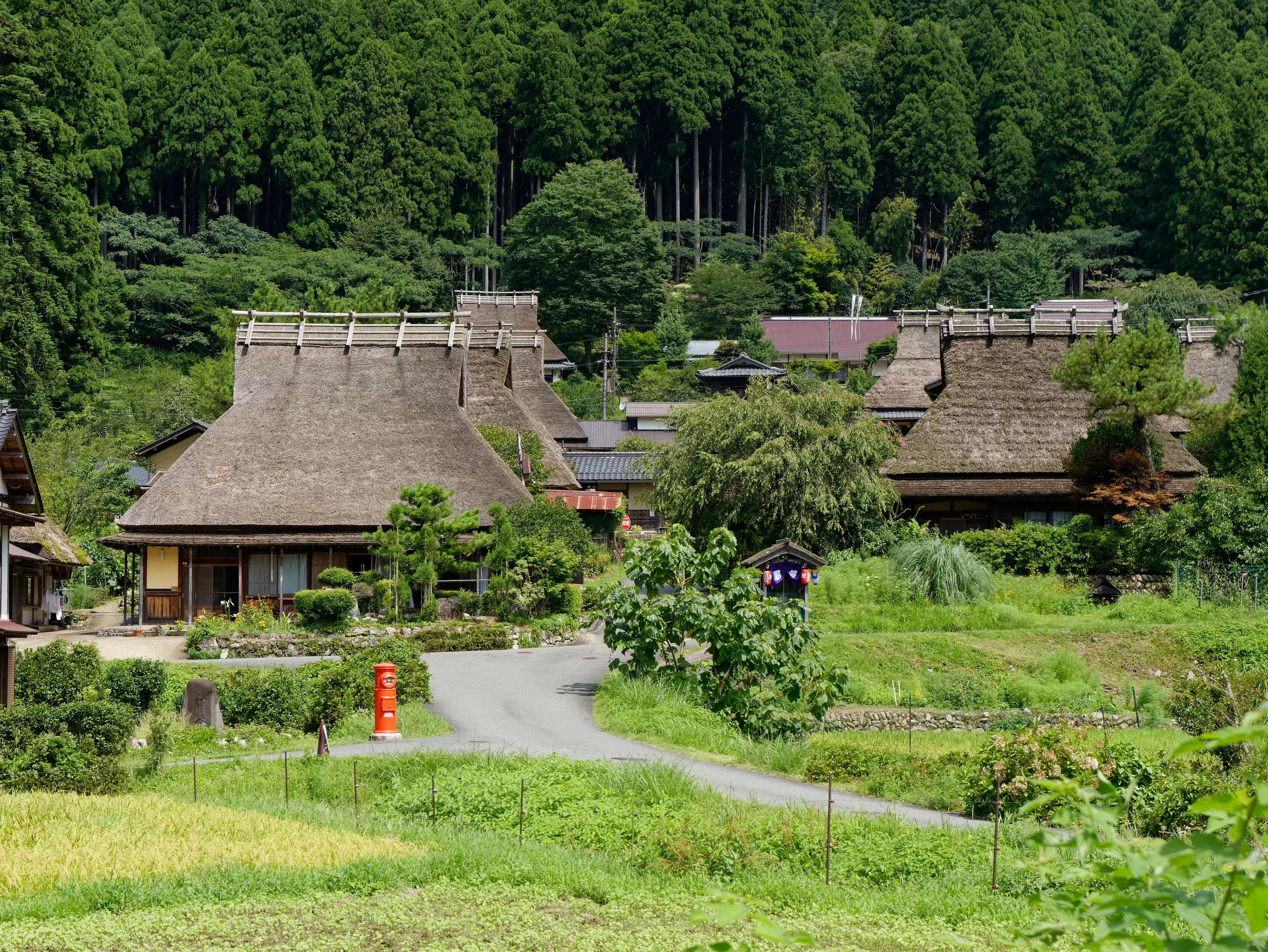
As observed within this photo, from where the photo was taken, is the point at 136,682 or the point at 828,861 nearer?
the point at 828,861

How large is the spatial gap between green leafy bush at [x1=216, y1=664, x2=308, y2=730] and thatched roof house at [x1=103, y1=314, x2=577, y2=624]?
10.3 metres

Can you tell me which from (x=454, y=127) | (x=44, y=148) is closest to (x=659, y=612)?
(x=44, y=148)

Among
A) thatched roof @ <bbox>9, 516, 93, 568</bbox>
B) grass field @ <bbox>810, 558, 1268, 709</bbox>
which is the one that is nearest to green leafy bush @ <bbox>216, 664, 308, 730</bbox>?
grass field @ <bbox>810, 558, 1268, 709</bbox>

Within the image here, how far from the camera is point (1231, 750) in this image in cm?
1602

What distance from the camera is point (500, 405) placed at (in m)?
44.5

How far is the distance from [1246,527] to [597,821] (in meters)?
20.0

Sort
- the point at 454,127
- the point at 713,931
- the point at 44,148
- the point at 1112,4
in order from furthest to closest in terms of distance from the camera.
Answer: the point at 1112,4 → the point at 454,127 → the point at 44,148 → the point at 713,931

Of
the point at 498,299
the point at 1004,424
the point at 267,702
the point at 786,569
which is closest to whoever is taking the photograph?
the point at 267,702

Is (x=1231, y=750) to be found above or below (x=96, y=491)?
below

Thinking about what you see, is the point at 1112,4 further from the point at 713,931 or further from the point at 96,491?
the point at 713,931

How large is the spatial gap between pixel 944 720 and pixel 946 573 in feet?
24.0

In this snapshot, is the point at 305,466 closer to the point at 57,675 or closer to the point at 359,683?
the point at 57,675

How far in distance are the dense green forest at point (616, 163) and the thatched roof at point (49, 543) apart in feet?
55.0

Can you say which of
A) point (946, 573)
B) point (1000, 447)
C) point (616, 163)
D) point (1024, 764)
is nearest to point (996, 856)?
point (1024, 764)
